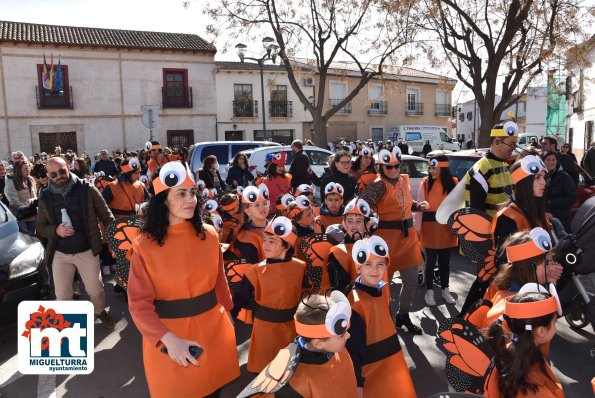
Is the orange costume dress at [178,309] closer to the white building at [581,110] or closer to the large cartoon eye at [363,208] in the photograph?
the large cartoon eye at [363,208]

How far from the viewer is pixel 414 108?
39.1 m

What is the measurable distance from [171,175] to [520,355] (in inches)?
76.5

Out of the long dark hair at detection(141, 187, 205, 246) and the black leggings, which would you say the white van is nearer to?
the black leggings

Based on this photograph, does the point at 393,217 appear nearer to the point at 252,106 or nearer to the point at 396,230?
the point at 396,230

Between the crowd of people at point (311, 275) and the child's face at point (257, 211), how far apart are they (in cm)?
1

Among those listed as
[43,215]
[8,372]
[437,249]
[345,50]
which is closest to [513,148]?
[437,249]

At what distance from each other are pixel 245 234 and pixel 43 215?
2.21 meters

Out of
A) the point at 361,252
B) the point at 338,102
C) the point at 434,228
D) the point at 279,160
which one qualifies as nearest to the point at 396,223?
the point at 434,228

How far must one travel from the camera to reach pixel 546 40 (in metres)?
14.1

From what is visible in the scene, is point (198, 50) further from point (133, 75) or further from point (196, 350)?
point (196, 350)

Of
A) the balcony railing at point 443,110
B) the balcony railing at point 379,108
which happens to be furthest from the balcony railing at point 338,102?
the balcony railing at point 443,110

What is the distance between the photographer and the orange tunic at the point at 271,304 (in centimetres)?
348

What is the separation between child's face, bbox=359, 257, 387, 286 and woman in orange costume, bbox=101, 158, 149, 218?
4.57m

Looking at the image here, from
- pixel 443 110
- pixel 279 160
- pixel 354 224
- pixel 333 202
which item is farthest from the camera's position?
pixel 443 110
